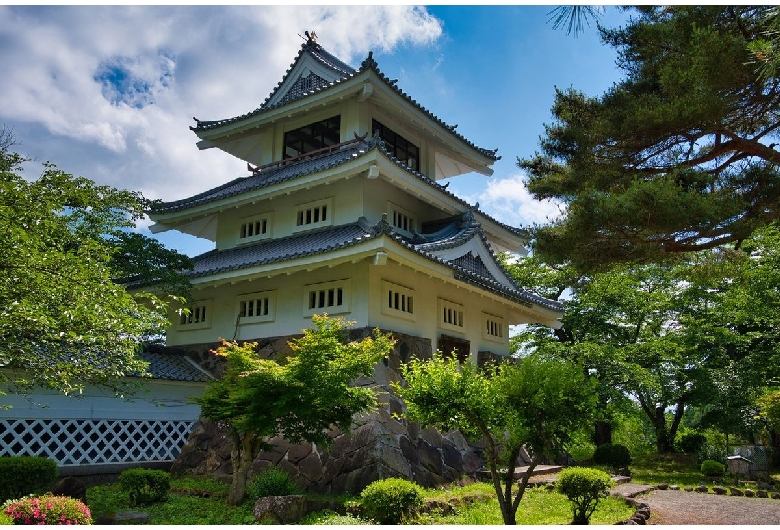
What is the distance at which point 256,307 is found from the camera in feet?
49.4

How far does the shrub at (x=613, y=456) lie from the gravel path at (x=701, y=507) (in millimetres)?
3476

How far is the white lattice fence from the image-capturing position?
11.6m

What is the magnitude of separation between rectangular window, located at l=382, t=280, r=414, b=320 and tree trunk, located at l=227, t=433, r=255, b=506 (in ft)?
14.6

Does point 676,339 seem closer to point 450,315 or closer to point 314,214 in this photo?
point 450,315

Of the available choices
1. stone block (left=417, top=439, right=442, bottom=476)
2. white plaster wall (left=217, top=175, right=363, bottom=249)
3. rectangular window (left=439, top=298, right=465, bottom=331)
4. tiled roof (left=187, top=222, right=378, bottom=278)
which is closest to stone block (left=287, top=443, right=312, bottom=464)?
stone block (left=417, top=439, right=442, bottom=476)

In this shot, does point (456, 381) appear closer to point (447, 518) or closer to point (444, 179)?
point (447, 518)

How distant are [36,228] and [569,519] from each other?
9.66 metres

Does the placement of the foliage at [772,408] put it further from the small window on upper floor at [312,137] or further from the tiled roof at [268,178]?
the small window on upper floor at [312,137]

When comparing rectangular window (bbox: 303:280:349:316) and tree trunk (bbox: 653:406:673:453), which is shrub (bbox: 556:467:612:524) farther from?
tree trunk (bbox: 653:406:673:453)

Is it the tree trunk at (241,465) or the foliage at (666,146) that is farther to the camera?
the tree trunk at (241,465)

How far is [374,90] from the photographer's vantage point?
52.1 feet

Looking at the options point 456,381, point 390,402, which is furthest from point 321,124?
point 456,381

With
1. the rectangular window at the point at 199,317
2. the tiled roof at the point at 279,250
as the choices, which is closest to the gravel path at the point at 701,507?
the tiled roof at the point at 279,250

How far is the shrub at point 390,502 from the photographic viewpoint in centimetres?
897
